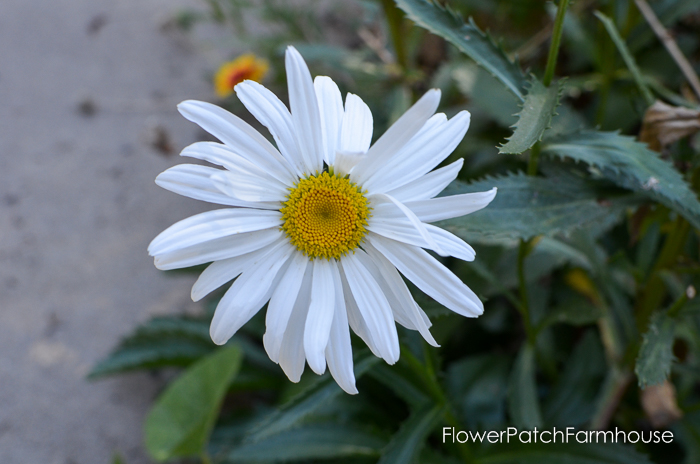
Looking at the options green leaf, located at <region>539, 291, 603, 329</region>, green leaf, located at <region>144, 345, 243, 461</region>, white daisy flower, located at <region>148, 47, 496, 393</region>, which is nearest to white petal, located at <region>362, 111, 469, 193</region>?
white daisy flower, located at <region>148, 47, 496, 393</region>

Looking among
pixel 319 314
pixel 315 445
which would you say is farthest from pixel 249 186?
pixel 315 445

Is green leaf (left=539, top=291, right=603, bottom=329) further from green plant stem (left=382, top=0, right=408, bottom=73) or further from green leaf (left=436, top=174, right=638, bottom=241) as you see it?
green plant stem (left=382, top=0, right=408, bottom=73)

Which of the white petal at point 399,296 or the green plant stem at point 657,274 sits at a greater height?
the white petal at point 399,296

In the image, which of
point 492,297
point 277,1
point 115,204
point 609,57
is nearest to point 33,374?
point 115,204

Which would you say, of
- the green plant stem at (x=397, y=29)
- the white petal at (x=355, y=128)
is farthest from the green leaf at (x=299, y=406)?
the green plant stem at (x=397, y=29)

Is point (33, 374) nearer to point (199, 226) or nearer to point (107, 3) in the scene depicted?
point (199, 226)

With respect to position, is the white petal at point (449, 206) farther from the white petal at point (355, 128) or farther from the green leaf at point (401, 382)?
the green leaf at point (401, 382)

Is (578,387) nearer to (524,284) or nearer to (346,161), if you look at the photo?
(524,284)
